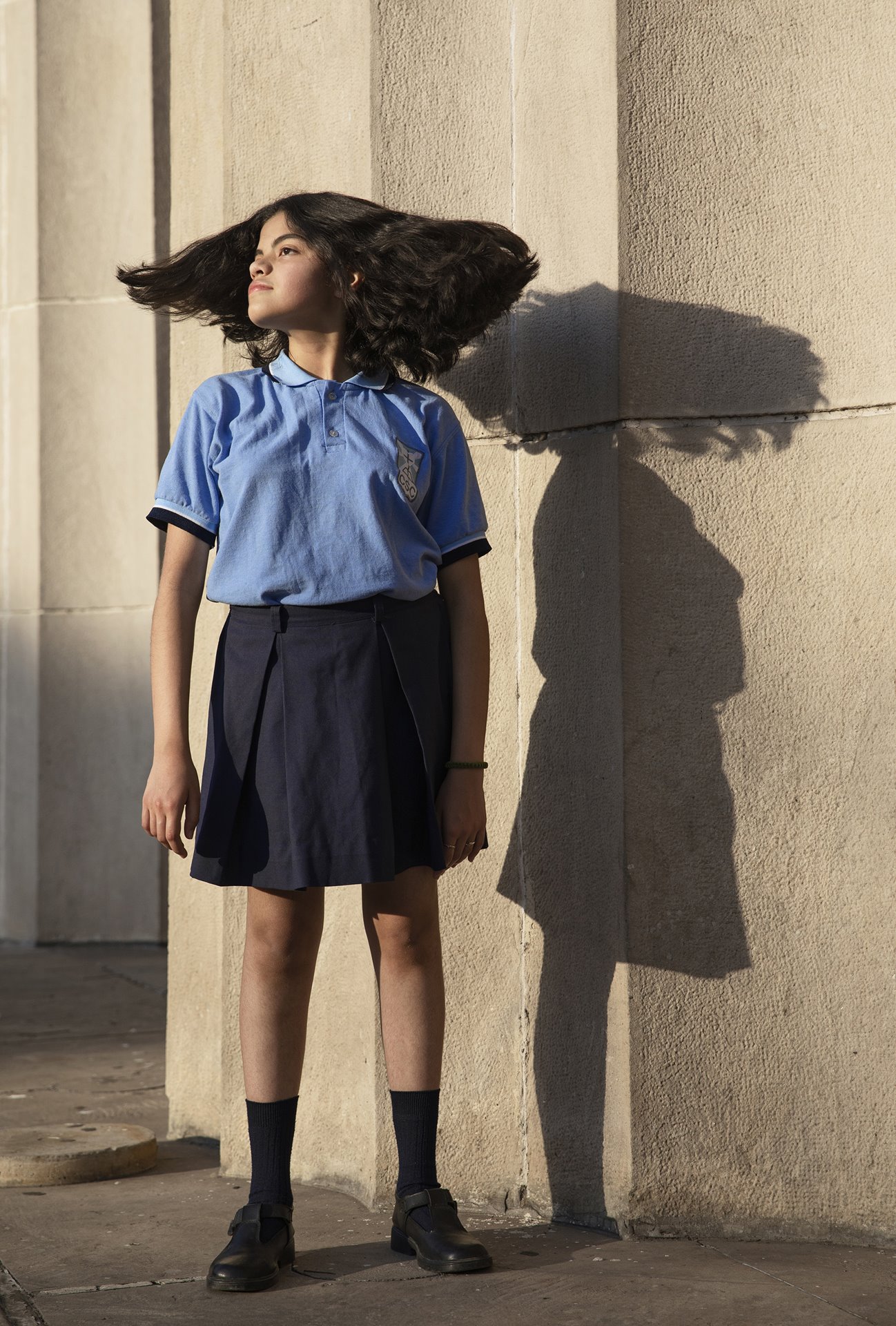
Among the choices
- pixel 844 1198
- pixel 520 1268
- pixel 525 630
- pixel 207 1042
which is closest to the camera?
pixel 520 1268

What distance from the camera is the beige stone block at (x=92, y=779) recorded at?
6691mm

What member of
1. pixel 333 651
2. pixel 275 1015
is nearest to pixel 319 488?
pixel 333 651

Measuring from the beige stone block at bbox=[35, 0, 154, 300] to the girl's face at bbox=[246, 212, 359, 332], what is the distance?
390 centimetres

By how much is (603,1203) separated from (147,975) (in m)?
3.28

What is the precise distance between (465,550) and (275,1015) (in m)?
0.92

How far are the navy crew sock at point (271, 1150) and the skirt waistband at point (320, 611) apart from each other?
87 centimetres

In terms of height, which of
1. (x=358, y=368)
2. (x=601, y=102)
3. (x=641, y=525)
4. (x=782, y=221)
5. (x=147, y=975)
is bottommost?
(x=147, y=975)

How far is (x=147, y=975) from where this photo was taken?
5.95m

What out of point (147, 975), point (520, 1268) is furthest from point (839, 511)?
point (147, 975)

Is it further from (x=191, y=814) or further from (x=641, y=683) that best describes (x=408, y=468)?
(x=191, y=814)

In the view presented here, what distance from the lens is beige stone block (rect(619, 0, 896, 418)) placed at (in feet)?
9.86

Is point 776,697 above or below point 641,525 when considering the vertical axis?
below

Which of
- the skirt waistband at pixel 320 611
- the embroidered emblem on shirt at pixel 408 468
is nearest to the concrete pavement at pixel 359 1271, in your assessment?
the skirt waistband at pixel 320 611

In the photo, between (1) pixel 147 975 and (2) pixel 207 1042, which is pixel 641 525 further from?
(1) pixel 147 975
